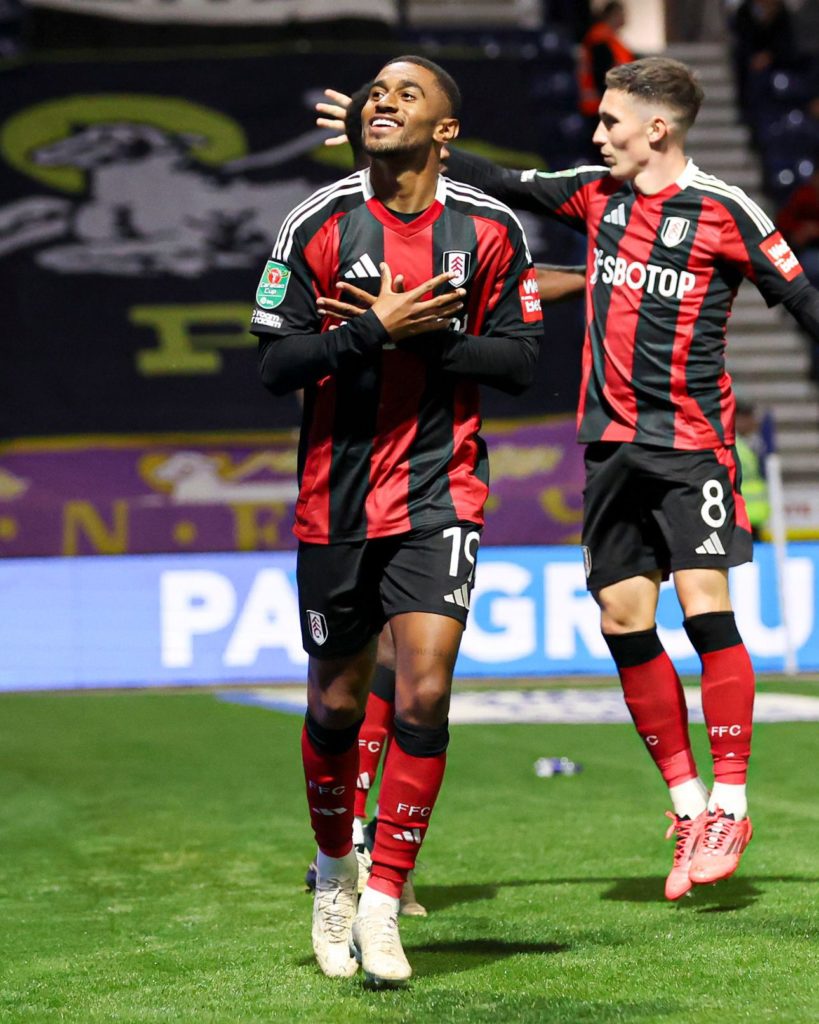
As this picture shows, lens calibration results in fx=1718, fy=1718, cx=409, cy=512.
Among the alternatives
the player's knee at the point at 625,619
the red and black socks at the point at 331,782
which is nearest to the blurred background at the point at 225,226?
the player's knee at the point at 625,619

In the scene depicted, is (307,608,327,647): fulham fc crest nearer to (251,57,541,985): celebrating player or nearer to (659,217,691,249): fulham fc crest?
(251,57,541,985): celebrating player

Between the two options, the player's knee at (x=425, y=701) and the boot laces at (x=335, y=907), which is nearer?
the player's knee at (x=425, y=701)

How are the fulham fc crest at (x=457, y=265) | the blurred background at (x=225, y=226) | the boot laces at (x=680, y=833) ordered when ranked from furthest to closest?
the blurred background at (x=225, y=226)
the boot laces at (x=680, y=833)
the fulham fc crest at (x=457, y=265)

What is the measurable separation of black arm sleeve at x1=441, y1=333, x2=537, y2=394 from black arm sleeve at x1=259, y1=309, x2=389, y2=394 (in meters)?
0.18

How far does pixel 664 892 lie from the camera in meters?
4.53

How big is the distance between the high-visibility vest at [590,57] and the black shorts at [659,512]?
10.3 metres

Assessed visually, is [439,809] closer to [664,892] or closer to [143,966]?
[664,892]

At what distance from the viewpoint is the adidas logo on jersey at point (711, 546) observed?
457 cm

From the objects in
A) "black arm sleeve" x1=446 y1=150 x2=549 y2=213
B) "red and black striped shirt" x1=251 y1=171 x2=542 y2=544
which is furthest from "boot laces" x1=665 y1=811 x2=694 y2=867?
"black arm sleeve" x1=446 y1=150 x2=549 y2=213

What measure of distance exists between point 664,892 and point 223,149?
1120cm

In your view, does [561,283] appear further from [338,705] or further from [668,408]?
[338,705]

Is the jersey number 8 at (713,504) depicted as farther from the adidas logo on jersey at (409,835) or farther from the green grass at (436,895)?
the adidas logo on jersey at (409,835)

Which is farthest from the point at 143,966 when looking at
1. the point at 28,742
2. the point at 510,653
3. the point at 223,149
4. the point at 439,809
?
the point at 223,149

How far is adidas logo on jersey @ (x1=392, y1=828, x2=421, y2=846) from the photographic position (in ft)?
11.9
